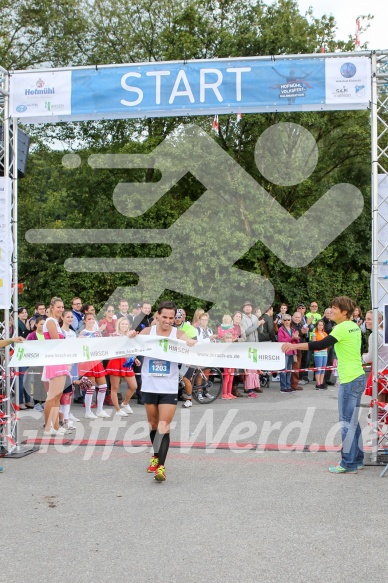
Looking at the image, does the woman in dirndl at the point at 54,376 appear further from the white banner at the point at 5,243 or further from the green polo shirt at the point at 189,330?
the green polo shirt at the point at 189,330

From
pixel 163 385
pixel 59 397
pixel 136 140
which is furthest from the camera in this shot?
pixel 136 140

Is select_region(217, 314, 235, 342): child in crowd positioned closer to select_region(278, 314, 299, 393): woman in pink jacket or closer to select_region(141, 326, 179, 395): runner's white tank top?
select_region(278, 314, 299, 393): woman in pink jacket

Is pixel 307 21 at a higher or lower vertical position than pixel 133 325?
higher

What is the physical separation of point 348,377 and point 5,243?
4585 millimetres

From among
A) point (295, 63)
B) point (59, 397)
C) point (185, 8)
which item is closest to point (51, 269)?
point (185, 8)

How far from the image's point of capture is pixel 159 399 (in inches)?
295

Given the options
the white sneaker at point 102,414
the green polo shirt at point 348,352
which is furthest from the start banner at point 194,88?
the white sneaker at point 102,414

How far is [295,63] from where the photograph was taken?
8.48 m

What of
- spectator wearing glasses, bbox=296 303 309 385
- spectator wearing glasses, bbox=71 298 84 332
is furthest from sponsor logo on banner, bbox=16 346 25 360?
spectator wearing glasses, bbox=296 303 309 385

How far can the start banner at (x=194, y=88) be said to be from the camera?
8398 mm

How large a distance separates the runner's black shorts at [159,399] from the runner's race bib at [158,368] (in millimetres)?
224

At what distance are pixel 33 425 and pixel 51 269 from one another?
35.9 ft

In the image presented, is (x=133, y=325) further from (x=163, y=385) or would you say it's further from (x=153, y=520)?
(x=153, y=520)

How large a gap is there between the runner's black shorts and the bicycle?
5324 millimetres
